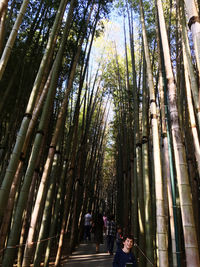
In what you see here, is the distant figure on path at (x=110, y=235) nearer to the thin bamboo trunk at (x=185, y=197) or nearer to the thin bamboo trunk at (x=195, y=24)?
the thin bamboo trunk at (x=185, y=197)

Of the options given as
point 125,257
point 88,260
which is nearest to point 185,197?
point 125,257

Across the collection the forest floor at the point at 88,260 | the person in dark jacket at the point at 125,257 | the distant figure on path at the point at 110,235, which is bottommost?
the forest floor at the point at 88,260

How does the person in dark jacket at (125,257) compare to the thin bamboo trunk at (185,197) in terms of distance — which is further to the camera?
the person in dark jacket at (125,257)

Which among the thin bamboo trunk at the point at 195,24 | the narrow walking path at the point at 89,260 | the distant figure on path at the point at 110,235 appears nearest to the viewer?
the thin bamboo trunk at the point at 195,24

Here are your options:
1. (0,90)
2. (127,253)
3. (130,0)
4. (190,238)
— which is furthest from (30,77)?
(190,238)

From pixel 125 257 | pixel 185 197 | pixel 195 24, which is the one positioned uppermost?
pixel 195 24

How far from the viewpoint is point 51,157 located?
2510 mm

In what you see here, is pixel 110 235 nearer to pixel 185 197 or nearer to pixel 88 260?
pixel 88 260

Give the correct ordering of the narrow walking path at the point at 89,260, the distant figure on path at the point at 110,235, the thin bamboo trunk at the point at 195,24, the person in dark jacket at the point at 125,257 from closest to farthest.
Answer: the thin bamboo trunk at the point at 195,24, the person in dark jacket at the point at 125,257, the narrow walking path at the point at 89,260, the distant figure on path at the point at 110,235

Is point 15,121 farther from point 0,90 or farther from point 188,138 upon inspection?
point 188,138

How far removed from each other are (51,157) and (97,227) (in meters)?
3.51

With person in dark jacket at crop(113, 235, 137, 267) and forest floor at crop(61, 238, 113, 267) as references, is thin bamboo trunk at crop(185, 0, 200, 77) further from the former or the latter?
forest floor at crop(61, 238, 113, 267)

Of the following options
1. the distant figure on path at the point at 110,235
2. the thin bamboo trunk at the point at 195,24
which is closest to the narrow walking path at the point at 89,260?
the distant figure on path at the point at 110,235

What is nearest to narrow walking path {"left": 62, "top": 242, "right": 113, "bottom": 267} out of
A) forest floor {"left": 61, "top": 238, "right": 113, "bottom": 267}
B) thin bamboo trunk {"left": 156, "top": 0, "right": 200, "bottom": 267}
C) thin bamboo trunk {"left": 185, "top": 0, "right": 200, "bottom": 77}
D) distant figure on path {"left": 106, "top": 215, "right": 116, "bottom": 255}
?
forest floor {"left": 61, "top": 238, "right": 113, "bottom": 267}
